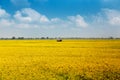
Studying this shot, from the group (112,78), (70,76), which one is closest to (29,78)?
(70,76)

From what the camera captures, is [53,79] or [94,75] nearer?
[53,79]

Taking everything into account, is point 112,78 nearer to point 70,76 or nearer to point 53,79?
point 70,76

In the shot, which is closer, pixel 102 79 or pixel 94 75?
pixel 102 79

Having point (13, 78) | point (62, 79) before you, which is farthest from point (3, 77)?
point (62, 79)

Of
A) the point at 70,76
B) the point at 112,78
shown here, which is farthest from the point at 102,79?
the point at 70,76

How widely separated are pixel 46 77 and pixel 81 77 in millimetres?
1803

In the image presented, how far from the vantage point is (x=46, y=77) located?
11930 millimetres

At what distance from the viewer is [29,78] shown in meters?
11.7

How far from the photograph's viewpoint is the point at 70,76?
12156 mm

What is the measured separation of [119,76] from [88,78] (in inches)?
64.9

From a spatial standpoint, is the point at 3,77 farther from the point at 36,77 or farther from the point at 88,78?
the point at 88,78

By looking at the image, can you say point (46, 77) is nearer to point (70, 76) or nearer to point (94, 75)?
point (70, 76)

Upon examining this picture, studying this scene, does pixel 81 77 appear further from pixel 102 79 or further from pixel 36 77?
pixel 36 77

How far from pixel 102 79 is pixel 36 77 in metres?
3.35
